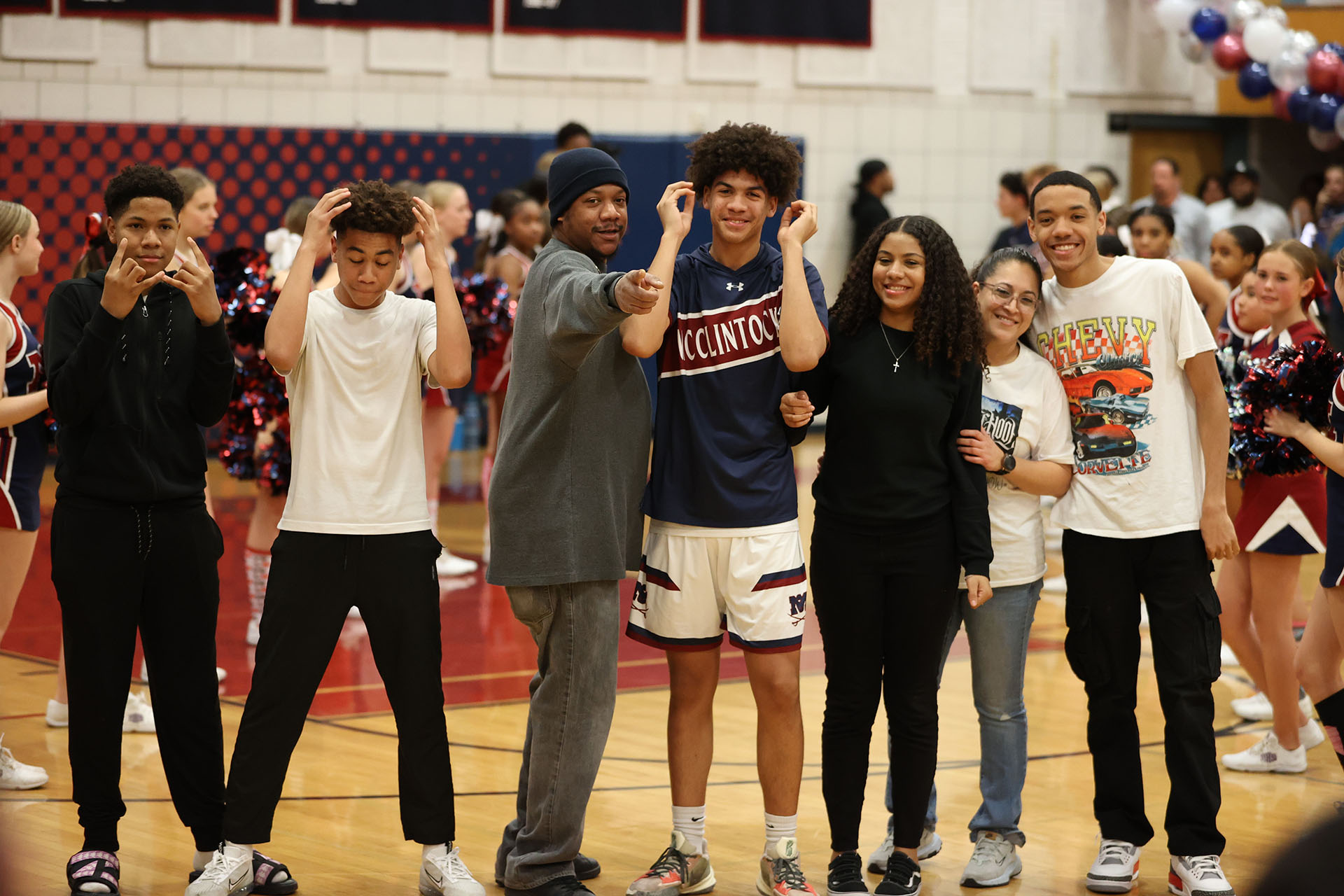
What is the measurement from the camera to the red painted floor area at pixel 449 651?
613 cm

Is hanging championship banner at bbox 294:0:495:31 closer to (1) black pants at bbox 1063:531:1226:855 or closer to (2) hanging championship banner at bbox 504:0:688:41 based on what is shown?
(2) hanging championship banner at bbox 504:0:688:41

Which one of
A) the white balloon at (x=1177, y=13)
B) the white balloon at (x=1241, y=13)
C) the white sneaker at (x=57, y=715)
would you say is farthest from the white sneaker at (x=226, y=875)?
the white balloon at (x=1177, y=13)

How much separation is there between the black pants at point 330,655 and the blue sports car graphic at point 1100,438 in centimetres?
180

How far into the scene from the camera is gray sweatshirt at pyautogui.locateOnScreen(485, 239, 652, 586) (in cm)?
381

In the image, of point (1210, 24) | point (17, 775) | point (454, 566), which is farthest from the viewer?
point (1210, 24)

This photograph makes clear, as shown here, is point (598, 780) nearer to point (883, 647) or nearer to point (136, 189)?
point (883, 647)

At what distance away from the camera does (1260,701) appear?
605 cm

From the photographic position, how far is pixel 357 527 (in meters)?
3.84

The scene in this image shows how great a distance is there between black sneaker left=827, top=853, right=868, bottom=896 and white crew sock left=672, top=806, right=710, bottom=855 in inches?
13.7

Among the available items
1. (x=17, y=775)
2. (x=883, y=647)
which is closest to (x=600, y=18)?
(x=17, y=775)

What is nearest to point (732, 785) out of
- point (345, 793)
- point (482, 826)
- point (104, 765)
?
point (482, 826)

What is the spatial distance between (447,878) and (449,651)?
2.99 metres

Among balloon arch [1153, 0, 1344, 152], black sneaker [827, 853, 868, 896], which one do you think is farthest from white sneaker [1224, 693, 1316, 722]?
balloon arch [1153, 0, 1344, 152]

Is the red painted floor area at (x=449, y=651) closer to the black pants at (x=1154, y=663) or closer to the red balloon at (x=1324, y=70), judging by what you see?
the black pants at (x=1154, y=663)
